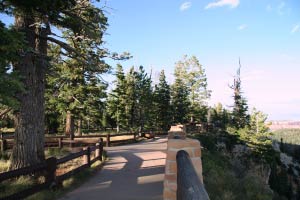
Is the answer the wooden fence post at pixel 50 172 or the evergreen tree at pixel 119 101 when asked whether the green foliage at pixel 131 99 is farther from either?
the wooden fence post at pixel 50 172

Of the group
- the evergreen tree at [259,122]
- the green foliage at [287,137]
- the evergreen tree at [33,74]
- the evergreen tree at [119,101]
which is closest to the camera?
the evergreen tree at [33,74]

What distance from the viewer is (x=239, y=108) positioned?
155 feet

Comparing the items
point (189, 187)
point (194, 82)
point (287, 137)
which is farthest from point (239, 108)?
point (287, 137)

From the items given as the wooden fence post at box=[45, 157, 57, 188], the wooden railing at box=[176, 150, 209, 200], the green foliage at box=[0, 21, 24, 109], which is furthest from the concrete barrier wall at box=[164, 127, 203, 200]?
the wooden fence post at box=[45, 157, 57, 188]

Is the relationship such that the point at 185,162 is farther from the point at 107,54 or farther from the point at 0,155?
the point at 107,54

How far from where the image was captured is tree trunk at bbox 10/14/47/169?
1090 cm

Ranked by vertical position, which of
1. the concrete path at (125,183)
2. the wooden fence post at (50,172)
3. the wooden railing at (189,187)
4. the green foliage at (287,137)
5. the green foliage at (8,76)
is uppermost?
the green foliage at (8,76)

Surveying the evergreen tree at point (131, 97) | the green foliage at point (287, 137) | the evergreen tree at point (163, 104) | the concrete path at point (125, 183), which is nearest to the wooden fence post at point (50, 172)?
the concrete path at point (125, 183)

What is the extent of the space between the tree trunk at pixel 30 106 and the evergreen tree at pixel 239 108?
1509 inches

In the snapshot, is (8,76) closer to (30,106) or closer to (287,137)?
(30,106)

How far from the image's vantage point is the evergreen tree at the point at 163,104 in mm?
45906

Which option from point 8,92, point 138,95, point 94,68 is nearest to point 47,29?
point 94,68

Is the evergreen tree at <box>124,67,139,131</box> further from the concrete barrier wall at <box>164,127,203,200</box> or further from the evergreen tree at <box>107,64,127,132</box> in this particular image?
the concrete barrier wall at <box>164,127,203,200</box>

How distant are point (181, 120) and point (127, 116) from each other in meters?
8.34
